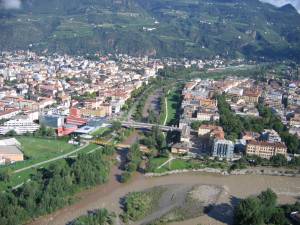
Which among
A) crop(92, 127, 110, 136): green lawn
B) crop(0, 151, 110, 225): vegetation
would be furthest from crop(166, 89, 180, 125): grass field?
crop(0, 151, 110, 225): vegetation

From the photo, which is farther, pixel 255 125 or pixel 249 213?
pixel 255 125

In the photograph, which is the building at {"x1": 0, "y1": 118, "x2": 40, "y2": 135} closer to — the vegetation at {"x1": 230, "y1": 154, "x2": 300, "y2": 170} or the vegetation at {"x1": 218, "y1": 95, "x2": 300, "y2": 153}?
the vegetation at {"x1": 218, "y1": 95, "x2": 300, "y2": 153}

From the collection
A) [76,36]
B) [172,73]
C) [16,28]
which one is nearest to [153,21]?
[76,36]

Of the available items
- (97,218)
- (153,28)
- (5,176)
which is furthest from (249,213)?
(153,28)

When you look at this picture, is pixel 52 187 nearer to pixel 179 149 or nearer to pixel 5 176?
pixel 5 176

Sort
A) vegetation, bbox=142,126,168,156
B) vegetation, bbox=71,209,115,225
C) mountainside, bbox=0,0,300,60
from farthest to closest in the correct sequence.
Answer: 1. mountainside, bbox=0,0,300,60
2. vegetation, bbox=142,126,168,156
3. vegetation, bbox=71,209,115,225

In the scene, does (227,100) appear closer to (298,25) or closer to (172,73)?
(172,73)

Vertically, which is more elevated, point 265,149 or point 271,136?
point 271,136
